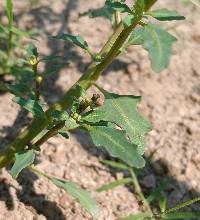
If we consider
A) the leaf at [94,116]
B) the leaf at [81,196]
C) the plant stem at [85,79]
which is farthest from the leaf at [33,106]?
the leaf at [81,196]

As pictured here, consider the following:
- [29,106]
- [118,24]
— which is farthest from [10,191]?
[118,24]

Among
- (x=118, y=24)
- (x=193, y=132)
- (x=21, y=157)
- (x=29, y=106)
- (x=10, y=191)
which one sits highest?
(x=118, y=24)

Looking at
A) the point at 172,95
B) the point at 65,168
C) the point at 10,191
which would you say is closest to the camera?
the point at 10,191

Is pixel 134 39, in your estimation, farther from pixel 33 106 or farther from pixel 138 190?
pixel 138 190

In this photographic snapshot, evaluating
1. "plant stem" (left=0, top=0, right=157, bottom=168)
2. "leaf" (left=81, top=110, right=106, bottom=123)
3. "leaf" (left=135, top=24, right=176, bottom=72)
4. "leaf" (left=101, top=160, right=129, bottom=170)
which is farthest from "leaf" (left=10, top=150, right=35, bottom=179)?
"leaf" (left=135, top=24, right=176, bottom=72)

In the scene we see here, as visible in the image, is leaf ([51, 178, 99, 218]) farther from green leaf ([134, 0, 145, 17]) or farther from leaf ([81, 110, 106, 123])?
green leaf ([134, 0, 145, 17])

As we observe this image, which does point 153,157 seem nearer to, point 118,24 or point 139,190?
point 139,190

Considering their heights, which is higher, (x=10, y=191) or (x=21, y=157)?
(x=21, y=157)
